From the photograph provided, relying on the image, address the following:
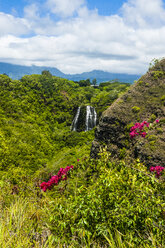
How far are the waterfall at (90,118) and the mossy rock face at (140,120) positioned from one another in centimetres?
2008

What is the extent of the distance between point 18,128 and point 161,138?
2533cm

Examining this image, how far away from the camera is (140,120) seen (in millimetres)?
11609

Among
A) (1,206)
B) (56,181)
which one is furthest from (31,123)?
(1,206)

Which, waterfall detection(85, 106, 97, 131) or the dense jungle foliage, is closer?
the dense jungle foliage

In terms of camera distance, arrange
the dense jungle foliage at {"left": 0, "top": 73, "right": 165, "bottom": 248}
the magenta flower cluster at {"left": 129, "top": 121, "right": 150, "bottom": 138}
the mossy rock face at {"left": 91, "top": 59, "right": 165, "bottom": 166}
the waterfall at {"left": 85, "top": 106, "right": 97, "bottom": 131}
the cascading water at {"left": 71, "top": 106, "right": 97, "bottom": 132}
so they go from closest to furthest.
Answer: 1. the dense jungle foliage at {"left": 0, "top": 73, "right": 165, "bottom": 248}
2. the mossy rock face at {"left": 91, "top": 59, "right": 165, "bottom": 166}
3. the magenta flower cluster at {"left": 129, "top": 121, "right": 150, "bottom": 138}
4. the waterfall at {"left": 85, "top": 106, "right": 97, "bottom": 131}
5. the cascading water at {"left": 71, "top": 106, "right": 97, "bottom": 132}

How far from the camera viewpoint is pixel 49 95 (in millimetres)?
46344

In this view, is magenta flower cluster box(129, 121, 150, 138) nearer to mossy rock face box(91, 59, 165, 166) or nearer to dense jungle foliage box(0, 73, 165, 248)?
mossy rock face box(91, 59, 165, 166)

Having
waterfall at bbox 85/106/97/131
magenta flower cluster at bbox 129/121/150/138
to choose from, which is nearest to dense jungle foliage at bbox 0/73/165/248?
magenta flower cluster at bbox 129/121/150/138

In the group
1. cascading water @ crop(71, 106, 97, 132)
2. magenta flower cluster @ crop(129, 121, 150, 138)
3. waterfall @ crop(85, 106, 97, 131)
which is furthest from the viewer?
cascading water @ crop(71, 106, 97, 132)

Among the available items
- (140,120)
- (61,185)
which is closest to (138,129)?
(140,120)

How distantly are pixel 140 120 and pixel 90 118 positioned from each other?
23.4m

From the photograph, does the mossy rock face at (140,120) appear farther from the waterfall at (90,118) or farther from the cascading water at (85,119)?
the cascading water at (85,119)

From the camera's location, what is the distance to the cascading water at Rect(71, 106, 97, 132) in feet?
112

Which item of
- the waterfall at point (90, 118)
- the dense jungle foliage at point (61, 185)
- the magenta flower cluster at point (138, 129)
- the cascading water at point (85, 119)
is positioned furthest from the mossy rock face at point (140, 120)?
the cascading water at point (85, 119)
